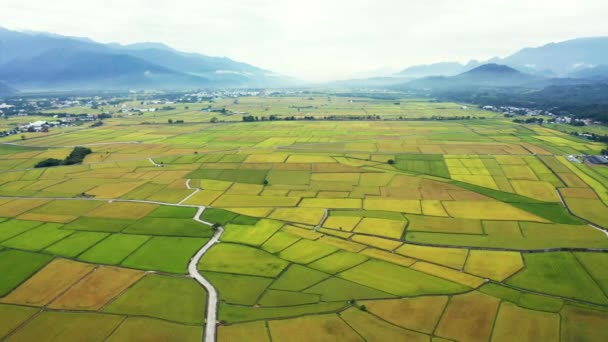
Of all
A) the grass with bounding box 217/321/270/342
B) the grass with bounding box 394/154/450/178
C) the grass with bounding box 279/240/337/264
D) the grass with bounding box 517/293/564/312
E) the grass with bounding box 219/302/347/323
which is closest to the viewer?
the grass with bounding box 217/321/270/342

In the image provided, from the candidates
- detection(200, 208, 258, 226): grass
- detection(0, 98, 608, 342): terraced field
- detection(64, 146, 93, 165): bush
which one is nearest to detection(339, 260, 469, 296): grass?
detection(0, 98, 608, 342): terraced field

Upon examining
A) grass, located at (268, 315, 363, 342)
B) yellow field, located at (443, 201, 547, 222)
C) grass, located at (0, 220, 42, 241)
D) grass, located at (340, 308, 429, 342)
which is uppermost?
yellow field, located at (443, 201, 547, 222)

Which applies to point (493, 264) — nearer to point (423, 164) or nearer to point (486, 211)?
point (486, 211)

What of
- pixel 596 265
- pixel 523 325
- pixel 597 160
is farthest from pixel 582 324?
pixel 597 160

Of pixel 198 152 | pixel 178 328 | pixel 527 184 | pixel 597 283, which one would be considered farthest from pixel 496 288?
pixel 198 152

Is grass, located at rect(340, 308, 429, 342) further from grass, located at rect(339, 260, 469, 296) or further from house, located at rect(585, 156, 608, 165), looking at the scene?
house, located at rect(585, 156, 608, 165)
